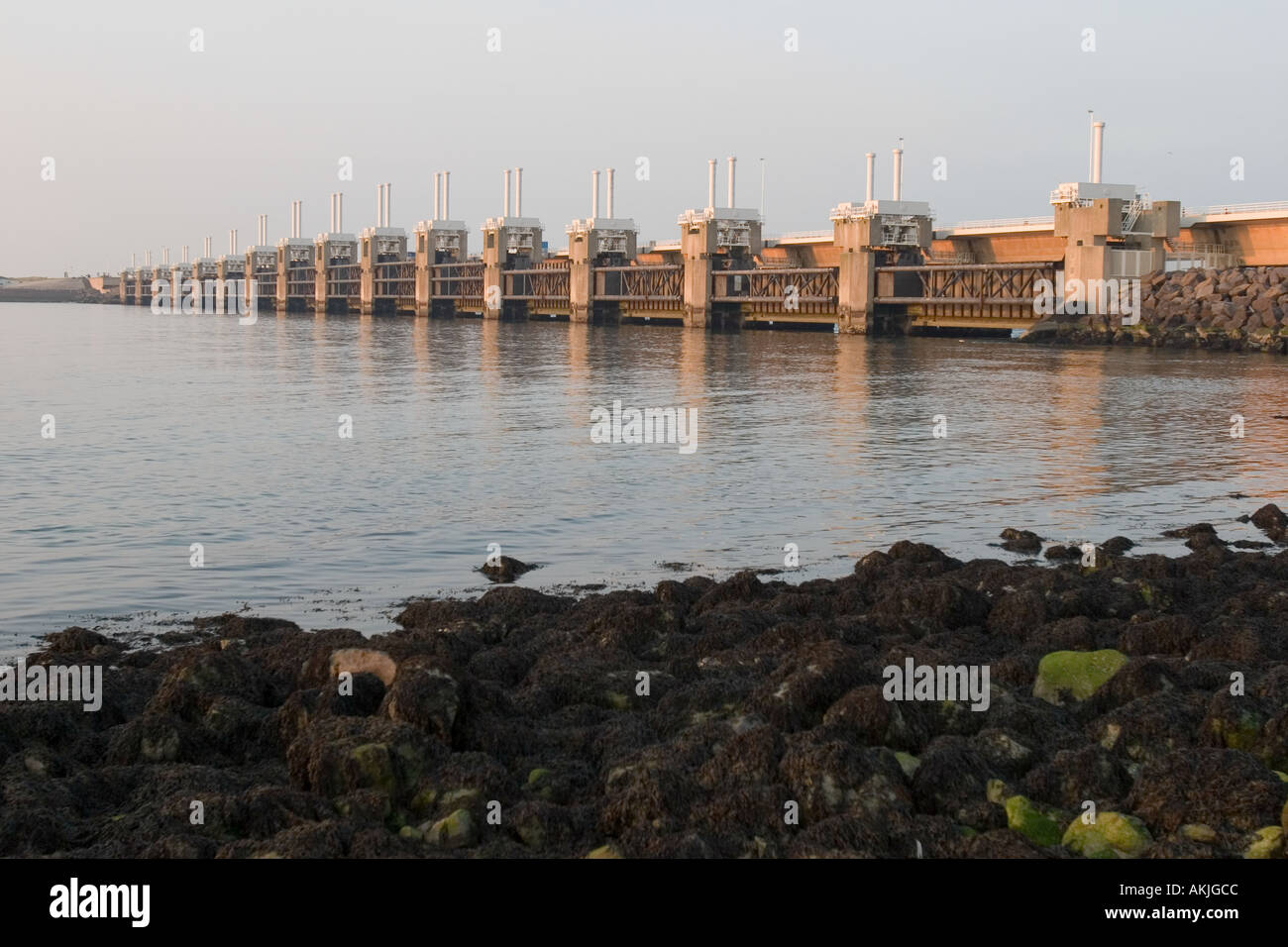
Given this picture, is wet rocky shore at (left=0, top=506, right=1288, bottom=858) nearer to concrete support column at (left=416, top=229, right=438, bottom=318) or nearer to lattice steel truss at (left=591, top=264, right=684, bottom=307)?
lattice steel truss at (left=591, top=264, right=684, bottom=307)

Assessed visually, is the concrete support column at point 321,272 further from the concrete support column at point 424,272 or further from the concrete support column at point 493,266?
the concrete support column at point 493,266

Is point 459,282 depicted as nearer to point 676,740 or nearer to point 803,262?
point 803,262

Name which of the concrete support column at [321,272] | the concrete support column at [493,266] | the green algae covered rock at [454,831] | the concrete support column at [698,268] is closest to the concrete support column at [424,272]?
the concrete support column at [493,266]

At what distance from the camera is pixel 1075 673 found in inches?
410

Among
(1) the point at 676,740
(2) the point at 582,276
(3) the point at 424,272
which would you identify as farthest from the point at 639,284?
(1) the point at 676,740

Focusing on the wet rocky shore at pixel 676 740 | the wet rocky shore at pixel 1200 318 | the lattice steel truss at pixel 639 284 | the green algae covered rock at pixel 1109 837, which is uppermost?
the lattice steel truss at pixel 639 284

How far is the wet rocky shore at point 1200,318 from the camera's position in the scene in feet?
206

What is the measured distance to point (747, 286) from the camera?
98875 millimetres

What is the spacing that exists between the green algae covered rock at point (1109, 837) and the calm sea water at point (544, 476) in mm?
7542

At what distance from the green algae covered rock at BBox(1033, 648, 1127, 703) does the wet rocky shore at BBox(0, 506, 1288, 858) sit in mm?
24

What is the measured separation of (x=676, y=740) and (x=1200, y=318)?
6360 centimetres

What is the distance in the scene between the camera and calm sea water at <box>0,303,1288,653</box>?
16000 mm

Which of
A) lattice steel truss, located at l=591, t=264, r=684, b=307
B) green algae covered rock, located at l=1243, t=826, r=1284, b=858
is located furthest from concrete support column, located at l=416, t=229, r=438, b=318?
green algae covered rock, located at l=1243, t=826, r=1284, b=858
